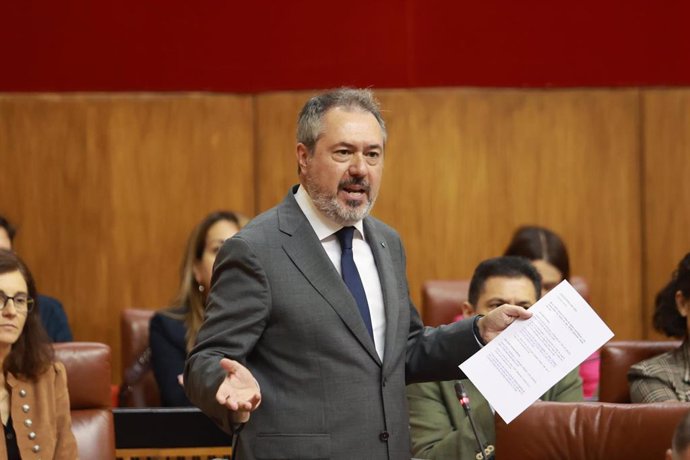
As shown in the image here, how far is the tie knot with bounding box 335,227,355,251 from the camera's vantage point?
231 cm

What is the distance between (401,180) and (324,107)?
255 cm

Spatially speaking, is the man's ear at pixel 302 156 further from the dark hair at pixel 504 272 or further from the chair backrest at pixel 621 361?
the chair backrest at pixel 621 361

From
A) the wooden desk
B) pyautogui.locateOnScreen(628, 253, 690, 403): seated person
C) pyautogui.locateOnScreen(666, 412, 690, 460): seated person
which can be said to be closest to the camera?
pyautogui.locateOnScreen(666, 412, 690, 460): seated person

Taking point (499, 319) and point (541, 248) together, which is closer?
Result: point (499, 319)

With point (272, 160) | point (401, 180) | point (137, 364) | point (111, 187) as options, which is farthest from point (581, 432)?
point (111, 187)

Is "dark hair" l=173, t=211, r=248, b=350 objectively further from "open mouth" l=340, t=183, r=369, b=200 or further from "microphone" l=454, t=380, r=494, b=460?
"open mouth" l=340, t=183, r=369, b=200

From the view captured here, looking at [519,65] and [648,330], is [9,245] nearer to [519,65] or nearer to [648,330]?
[519,65]

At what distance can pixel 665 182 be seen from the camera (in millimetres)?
4887

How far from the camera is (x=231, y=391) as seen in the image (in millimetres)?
1959

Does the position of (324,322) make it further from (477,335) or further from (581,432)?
(581,432)

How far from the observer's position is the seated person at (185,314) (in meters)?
3.86

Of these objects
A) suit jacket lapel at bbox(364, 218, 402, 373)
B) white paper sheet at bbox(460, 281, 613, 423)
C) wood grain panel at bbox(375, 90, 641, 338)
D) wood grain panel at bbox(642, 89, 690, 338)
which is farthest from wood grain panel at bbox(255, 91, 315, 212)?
white paper sheet at bbox(460, 281, 613, 423)

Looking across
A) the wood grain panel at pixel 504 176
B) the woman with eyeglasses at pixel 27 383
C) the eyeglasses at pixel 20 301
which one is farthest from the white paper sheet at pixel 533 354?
the wood grain panel at pixel 504 176

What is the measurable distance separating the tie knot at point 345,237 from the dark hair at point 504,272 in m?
0.91
